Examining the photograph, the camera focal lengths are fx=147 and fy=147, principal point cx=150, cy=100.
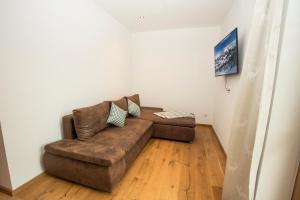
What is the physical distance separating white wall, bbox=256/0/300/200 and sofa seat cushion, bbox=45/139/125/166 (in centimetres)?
134

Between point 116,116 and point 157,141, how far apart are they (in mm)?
1066

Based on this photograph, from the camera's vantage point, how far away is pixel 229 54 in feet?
7.13

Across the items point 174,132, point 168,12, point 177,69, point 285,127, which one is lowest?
point 174,132

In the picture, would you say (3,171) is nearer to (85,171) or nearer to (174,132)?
(85,171)

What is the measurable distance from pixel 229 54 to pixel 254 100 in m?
1.20

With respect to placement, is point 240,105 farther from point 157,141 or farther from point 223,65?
point 157,141

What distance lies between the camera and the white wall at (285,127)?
98cm

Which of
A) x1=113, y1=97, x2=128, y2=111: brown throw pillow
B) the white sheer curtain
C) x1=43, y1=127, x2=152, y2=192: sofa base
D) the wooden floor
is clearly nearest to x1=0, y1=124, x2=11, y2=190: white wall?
the wooden floor

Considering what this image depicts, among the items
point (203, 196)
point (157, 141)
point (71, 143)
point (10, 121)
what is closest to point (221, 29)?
point (157, 141)

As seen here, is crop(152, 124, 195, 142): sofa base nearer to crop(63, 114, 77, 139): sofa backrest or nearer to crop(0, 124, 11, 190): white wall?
crop(63, 114, 77, 139): sofa backrest

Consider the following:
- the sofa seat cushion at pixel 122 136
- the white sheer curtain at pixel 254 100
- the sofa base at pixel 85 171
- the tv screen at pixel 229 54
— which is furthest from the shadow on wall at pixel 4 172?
the tv screen at pixel 229 54

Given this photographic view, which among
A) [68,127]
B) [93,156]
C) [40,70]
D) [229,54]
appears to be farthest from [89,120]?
[229,54]

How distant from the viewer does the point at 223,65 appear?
250cm

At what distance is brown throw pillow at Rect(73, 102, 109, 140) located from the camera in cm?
201
